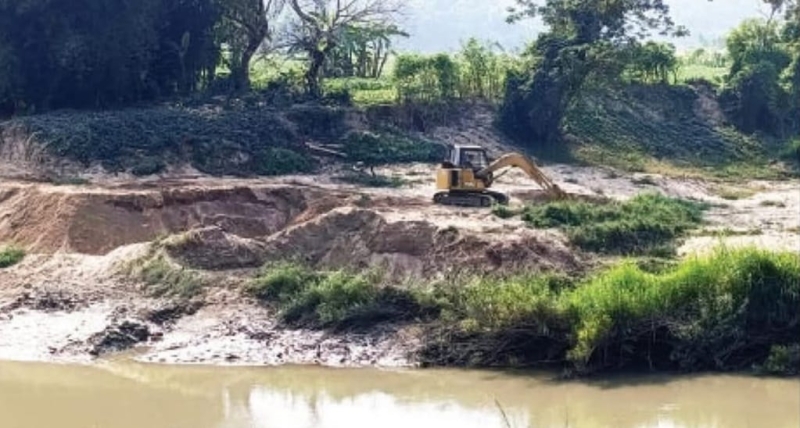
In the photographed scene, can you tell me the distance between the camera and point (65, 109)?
3078 centimetres

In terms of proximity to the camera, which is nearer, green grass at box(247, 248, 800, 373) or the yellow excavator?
green grass at box(247, 248, 800, 373)

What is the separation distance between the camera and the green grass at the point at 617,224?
867 inches

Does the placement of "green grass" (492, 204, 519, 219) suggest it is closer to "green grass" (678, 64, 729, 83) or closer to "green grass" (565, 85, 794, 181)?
"green grass" (565, 85, 794, 181)

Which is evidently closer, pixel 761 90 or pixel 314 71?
pixel 314 71

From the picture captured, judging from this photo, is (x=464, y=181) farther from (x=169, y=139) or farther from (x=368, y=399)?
(x=368, y=399)

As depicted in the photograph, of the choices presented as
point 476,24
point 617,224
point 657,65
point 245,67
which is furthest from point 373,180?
point 476,24

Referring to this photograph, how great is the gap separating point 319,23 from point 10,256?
45.5 ft

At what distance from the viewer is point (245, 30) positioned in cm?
3412

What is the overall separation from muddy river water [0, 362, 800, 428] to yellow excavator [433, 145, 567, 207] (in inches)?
312

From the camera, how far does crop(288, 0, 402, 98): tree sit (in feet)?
112

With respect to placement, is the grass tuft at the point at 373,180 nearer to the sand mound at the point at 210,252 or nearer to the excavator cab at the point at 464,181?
the excavator cab at the point at 464,181

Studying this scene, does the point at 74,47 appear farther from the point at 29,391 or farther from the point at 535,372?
the point at 535,372

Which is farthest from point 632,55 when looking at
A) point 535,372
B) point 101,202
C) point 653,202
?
point 535,372

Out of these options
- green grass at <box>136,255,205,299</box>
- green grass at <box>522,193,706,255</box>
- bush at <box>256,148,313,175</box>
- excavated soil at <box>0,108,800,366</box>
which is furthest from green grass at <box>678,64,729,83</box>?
green grass at <box>136,255,205,299</box>
